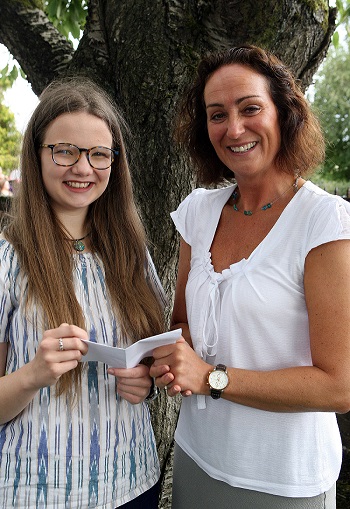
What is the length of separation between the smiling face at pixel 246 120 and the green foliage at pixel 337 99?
3150 cm

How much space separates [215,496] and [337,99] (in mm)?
33533

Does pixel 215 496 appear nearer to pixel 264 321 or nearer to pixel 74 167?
pixel 264 321

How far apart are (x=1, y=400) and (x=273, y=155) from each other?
1.25 m

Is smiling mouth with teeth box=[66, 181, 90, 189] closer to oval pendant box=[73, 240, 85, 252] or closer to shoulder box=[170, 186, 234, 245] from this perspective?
oval pendant box=[73, 240, 85, 252]

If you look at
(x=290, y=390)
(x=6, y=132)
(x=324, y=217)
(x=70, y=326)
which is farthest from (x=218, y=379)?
(x=6, y=132)

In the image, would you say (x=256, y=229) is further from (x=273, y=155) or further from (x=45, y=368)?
(x=45, y=368)

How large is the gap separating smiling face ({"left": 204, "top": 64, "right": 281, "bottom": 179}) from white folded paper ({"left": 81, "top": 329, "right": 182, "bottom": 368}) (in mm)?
679

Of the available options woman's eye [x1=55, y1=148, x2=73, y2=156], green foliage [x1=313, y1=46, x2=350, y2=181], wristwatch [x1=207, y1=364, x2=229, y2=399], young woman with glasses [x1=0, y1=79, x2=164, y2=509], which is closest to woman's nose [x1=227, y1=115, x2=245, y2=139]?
young woman with glasses [x1=0, y1=79, x2=164, y2=509]

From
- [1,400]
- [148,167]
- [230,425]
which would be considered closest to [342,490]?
[230,425]

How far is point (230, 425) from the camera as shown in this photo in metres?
1.90

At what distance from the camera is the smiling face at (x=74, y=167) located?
6.34ft

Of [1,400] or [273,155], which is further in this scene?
[273,155]

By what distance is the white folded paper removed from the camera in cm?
165

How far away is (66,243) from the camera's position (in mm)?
2018
